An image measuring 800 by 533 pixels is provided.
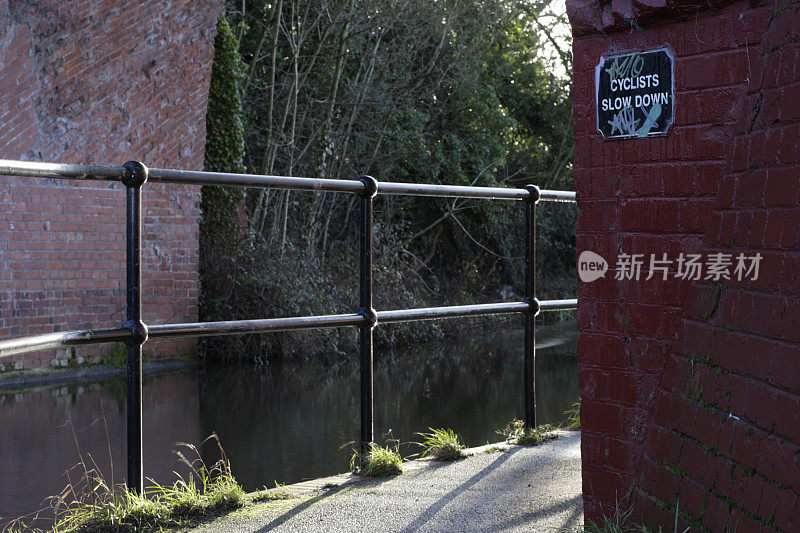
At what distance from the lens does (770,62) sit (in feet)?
7.51

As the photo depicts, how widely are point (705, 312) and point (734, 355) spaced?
0.18m

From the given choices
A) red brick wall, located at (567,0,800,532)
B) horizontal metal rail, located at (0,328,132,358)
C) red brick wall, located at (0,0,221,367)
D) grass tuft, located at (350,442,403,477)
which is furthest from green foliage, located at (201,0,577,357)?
red brick wall, located at (567,0,800,532)

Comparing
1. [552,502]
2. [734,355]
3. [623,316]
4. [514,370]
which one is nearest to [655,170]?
[623,316]

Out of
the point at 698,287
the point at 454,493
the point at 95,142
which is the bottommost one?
the point at 454,493

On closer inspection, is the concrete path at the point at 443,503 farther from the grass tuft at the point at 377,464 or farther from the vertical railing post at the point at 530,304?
the vertical railing post at the point at 530,304

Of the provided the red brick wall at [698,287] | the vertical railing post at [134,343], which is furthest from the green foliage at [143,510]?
the red brick wall at [698,287]

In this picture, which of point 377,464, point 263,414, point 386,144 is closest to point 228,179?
point 377,464

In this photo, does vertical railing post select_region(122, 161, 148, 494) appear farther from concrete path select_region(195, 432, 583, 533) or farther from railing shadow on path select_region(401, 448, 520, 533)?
railing shadow on path select_region(401, 448, 520, 533)

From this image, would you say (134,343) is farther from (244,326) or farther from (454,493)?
(454,493)

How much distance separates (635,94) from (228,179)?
4.86ft

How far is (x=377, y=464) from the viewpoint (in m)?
3.67

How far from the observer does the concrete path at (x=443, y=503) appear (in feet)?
9.73

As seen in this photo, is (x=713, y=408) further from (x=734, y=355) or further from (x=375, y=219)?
(x=375, y=219)

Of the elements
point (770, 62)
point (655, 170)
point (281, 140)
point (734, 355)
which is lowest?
point (734, 355)
